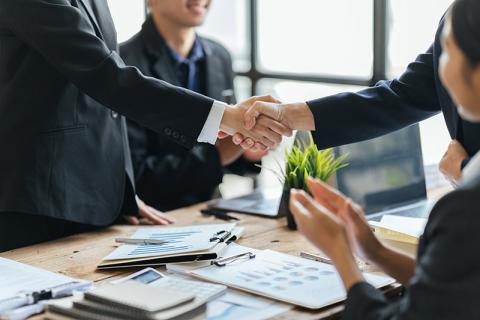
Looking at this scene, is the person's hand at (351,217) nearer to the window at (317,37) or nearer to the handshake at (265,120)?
the handshake at (265,120)

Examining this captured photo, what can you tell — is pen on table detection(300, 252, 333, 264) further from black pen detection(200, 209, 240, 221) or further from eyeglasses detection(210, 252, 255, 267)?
black pen detection(200, 209, 240, 221)

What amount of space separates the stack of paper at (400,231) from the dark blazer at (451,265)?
64 cm

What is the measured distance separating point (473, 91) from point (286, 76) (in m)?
2.80

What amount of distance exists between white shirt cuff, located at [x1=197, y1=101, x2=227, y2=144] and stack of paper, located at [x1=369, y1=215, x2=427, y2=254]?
21.8 inches

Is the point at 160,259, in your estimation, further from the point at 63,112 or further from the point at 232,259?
the point at 63,112

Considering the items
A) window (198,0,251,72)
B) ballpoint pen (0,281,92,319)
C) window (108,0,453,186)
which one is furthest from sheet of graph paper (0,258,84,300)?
window (198,0,251,72)

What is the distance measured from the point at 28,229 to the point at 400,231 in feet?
3.60

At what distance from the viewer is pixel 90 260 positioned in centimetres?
209

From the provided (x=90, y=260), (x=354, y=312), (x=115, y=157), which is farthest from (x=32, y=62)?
(x=354, y=312)

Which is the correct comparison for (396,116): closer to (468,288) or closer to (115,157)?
(115,157)

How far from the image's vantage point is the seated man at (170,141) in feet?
10.4

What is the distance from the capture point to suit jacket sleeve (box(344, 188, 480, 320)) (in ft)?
4.19

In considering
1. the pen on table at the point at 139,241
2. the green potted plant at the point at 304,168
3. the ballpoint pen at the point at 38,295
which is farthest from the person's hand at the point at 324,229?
the green potted plant at the point at 304,168

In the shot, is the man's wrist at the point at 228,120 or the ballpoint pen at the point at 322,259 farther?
the man's wrist at the point at 228,120
